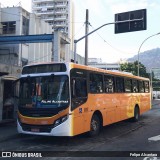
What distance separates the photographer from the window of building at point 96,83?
12.7 m

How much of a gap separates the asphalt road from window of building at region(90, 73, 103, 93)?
1.88m

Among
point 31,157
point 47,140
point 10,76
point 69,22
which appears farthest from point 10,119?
point 69,22

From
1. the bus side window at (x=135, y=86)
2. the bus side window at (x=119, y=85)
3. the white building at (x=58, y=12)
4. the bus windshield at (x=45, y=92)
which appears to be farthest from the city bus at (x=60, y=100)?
the white building at (x=58, y=12)

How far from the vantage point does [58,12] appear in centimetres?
11356

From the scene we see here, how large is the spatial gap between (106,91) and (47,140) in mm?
3698

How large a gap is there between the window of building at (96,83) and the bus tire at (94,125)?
3.51 ft

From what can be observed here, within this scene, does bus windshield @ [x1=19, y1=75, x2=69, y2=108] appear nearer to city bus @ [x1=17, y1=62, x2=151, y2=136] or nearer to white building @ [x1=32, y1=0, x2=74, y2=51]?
city bus @ [x1=17, y1=62, x2=151, y2=136]

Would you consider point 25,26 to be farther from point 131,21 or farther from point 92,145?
point 92,145

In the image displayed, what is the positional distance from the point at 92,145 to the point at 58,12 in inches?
4195

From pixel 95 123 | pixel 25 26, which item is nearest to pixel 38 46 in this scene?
pixel 25 26

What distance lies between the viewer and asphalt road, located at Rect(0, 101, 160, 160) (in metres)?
9.23

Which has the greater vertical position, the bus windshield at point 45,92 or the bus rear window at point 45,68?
the bus rear window at point 45,68

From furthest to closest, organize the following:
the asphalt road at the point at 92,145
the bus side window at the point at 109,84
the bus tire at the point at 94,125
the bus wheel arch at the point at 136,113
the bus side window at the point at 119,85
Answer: the bus wheel arch at the point at 136,113 → the bus side window at the point at 119,85 → the bus side window at the point at 109,84 → the bus tire at the point at 94,125 → the asphalt road at the point at 92,145

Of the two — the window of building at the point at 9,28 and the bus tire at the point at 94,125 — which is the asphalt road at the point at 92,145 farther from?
Result: the window of building at the point at 9,28
